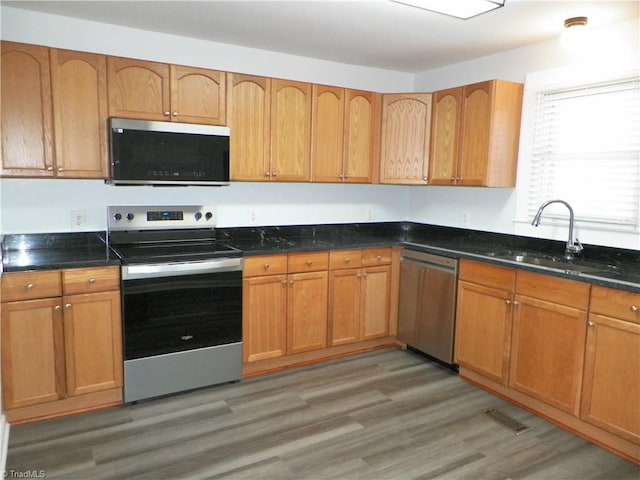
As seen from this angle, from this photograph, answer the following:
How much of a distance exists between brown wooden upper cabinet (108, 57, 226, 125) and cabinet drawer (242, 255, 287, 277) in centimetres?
99

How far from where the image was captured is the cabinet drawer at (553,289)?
8.64ft

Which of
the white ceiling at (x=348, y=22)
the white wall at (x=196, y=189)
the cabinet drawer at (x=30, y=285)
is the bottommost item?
the cabinet drawer at (x=30, y=285)

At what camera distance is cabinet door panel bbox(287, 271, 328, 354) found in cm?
352

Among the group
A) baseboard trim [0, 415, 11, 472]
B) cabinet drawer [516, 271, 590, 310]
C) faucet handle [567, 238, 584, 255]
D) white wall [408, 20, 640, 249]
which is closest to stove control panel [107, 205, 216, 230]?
baseboard trim [0, 415, 11, 472]

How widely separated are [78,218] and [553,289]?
3.04m

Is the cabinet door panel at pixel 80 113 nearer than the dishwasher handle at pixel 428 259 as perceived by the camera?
Yes

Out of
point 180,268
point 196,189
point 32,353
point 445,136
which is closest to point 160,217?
point 196,189

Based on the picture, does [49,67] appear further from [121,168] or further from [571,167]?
[571,167]

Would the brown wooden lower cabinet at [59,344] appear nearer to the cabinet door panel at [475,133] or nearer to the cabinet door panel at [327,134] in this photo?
the cabinet door panel at [327,134]

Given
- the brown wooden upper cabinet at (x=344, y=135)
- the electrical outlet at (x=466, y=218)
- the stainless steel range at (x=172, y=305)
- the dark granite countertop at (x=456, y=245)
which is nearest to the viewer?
the dark granite countertop at (x=456, y=245)

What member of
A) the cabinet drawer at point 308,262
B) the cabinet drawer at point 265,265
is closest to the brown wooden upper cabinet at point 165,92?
the cabinet drawer at point 265,265

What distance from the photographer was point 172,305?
3.00 metres

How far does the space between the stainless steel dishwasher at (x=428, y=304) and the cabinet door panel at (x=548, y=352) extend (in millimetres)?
551

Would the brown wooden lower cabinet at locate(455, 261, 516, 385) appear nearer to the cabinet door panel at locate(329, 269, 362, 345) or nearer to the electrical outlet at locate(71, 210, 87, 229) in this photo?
the cabinet door panel at locate(329, 269, 362, 345)
